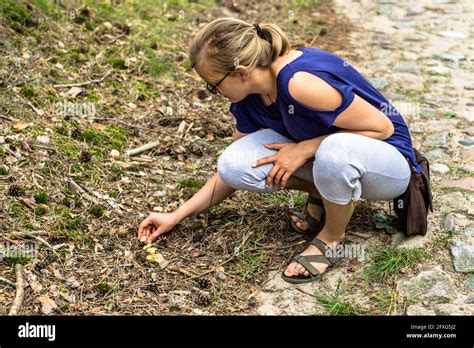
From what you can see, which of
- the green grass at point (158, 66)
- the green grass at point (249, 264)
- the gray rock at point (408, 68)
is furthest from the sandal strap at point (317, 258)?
the gray rock at point (408, 68)

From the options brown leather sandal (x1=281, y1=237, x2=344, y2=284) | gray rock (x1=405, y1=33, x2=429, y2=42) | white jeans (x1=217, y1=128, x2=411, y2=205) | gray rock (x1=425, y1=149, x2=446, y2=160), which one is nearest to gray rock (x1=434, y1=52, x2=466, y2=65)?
gray rock (x1=405, y1=33, x2=429, y2=42)

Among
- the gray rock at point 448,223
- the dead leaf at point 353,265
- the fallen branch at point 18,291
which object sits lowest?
the fallen branch at point 18,291

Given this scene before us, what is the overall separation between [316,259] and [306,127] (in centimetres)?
67

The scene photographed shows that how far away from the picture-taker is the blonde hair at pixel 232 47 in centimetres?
308

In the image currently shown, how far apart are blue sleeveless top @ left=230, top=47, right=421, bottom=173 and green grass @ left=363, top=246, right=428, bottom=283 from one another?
423 mm

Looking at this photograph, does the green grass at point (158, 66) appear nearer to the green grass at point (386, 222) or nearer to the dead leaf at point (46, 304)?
the green grass at point (386, 222)

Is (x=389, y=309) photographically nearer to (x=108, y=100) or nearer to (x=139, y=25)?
(x=108, y=100)

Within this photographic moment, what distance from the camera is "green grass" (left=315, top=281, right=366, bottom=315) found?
307cm

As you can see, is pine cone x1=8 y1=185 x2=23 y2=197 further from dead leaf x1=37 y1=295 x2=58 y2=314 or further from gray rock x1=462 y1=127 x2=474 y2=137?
gray rock x1=462 y1=127 x2=474 y2=137

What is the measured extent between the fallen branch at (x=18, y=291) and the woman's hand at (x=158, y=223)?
70cm

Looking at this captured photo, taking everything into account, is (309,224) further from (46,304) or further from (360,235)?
(46,304)

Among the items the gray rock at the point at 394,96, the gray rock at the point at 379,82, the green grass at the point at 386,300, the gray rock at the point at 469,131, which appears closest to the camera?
the green grass at the point at 386,300
